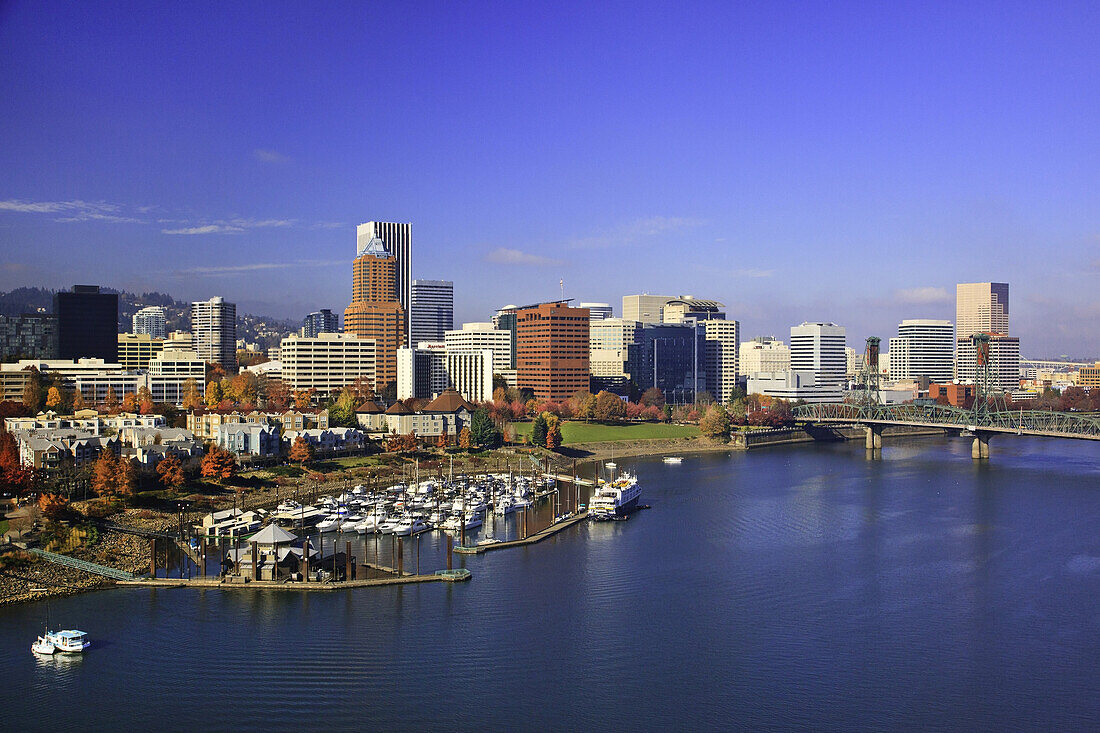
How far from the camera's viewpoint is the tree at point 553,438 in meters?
39.6

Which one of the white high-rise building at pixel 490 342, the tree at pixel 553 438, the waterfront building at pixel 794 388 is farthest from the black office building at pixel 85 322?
the waterfront building at pixel 794 388

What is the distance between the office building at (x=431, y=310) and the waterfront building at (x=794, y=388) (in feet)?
114

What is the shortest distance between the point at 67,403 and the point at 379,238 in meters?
49.0

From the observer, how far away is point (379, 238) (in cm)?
8594

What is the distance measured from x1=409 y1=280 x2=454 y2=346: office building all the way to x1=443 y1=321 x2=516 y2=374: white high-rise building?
2373 cm

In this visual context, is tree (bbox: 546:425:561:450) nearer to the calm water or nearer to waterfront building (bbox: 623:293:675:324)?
the calm water

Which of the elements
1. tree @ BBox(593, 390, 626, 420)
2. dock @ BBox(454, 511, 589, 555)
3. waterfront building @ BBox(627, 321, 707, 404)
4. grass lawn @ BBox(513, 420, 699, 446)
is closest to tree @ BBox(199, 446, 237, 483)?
dock @ BBox(454, 511, 589, 555)

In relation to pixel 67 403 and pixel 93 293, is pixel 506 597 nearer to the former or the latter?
pixel 67 403

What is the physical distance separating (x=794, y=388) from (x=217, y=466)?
47.0 m

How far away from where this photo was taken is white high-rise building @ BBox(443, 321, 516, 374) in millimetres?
64562

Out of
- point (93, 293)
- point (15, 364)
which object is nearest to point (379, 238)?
point (93, 293)

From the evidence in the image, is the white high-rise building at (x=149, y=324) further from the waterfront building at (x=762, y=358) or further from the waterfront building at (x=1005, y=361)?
the waterfront building at (x=1005, y=361)

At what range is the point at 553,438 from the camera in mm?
39812

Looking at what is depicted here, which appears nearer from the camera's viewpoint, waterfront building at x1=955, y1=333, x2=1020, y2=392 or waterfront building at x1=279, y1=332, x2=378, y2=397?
waterfront building at x1=279, y1=332, x2=378, y2=397
